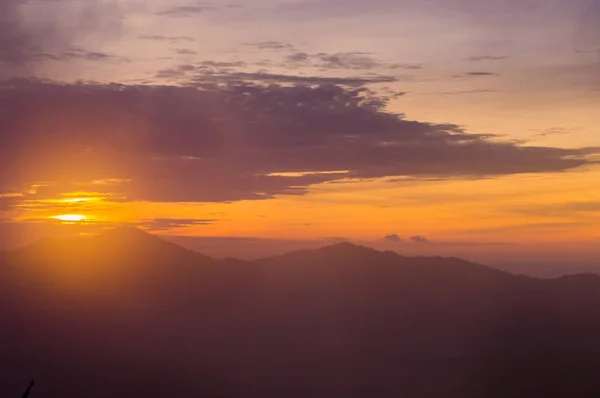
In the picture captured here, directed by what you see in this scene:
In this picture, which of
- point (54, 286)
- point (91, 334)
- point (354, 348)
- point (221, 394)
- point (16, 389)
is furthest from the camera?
point (54, 286)

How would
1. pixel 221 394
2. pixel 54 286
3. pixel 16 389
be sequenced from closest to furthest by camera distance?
pixel 16 389, pixel 221 394, pixel 54 286

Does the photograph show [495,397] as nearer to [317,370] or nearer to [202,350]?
[317,370]

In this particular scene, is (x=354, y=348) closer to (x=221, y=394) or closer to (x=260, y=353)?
(x=260, y=353)

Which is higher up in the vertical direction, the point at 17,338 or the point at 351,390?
the point at 17,338

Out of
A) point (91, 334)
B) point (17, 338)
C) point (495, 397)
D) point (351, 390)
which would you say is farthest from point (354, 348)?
point (17, 338)

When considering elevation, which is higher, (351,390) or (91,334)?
(91,334)

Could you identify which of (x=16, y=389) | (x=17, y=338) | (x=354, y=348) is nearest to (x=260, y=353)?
(x=354, y=348)

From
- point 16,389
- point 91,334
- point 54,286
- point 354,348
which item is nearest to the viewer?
point 16,389

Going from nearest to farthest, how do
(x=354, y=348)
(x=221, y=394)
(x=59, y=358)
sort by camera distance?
1. (x=221, y=394)
2. (x=59, y=358)
3. (x=354, y=348)

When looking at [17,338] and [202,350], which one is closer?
[17,338]
